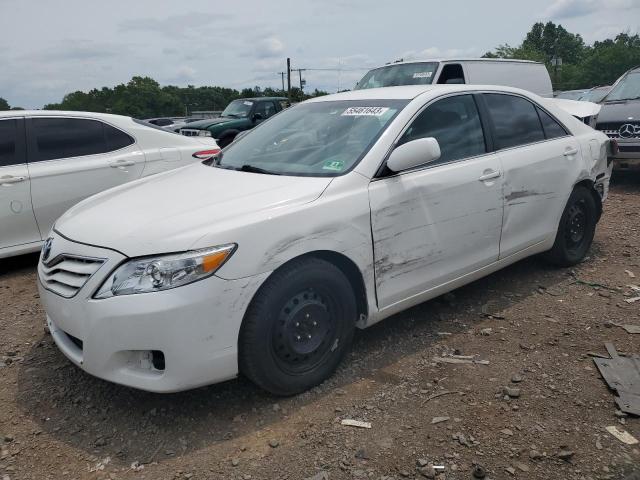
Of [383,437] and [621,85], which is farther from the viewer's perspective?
[621,85]

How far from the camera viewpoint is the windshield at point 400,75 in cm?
925

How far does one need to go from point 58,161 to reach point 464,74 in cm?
673

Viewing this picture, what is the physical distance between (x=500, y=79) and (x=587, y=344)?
758 centimetres

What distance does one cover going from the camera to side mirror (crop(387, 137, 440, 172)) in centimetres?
321

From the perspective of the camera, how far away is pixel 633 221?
21.1ft

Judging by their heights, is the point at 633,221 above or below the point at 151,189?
below

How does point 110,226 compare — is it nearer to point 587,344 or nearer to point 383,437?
point 383,437

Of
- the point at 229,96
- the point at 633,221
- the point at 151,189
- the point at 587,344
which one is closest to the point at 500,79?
the point at 633,221

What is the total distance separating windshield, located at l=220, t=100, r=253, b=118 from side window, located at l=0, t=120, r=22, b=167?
9678 mm

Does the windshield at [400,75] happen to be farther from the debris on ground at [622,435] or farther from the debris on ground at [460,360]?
→ the debris on ground at [622,435]

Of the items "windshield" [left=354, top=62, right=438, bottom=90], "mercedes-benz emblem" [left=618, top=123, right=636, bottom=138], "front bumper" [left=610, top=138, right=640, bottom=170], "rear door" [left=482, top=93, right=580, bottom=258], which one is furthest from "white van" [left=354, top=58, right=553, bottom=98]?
"rear door" [left=482, top=93, right=580, bottom=258]

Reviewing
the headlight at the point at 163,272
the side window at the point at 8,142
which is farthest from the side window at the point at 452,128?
the side window at the point at 8,142

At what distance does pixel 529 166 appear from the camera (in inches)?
162

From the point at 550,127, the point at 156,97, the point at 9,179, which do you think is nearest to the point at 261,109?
the point at 9,179
